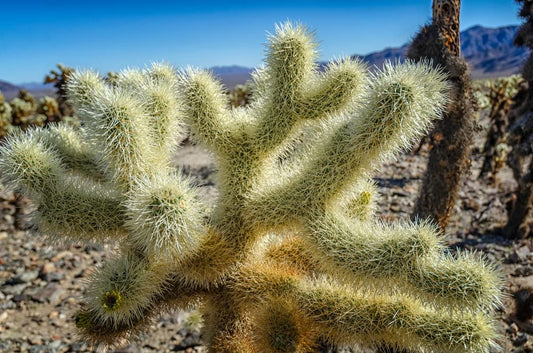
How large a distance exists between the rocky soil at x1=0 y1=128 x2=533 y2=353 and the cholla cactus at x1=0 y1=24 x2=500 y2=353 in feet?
1.32

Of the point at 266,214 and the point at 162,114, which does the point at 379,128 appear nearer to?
the point at 266,214

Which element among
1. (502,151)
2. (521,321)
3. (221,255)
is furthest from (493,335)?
(502,151)

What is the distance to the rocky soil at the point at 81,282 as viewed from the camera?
3514 mm

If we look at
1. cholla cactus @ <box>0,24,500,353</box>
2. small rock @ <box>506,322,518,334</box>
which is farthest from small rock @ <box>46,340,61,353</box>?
small rock @ <box>506,322,518,334</box>

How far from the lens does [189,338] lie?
149 inches

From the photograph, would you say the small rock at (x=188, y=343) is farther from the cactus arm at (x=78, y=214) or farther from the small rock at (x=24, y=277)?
the cactus arm at (x=78, y=214)

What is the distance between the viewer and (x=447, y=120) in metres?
4.03

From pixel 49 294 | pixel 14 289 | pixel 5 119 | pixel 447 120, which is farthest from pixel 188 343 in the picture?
pixel 5 119

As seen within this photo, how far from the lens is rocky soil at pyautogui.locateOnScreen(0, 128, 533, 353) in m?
3.51

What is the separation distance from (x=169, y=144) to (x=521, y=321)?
119 inches

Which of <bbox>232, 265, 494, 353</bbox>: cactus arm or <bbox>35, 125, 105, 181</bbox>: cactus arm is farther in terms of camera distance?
<bbox>35, 125, 105, 181</bbox>: cactus arm

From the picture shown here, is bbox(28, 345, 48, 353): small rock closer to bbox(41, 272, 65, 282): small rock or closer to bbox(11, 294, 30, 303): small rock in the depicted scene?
bbox(11, 294, 30, 303): small rock

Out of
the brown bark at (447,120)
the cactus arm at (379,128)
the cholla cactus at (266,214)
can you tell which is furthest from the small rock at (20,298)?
the brown bark at (447,120)

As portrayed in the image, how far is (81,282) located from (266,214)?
2.06 metres
